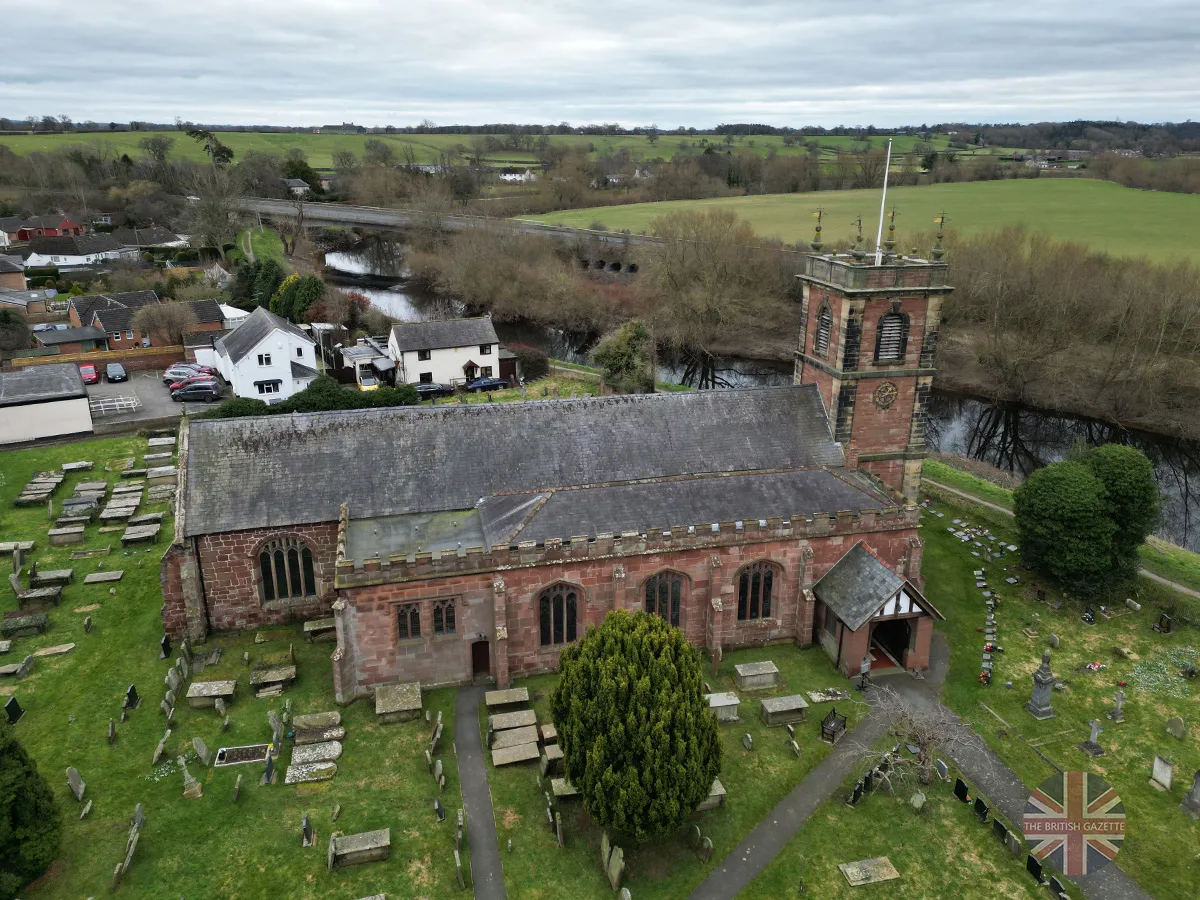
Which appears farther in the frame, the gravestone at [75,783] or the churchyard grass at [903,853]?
the gravestone at [75,783]

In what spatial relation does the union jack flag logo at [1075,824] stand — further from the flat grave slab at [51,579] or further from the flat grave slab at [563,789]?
the flat grave slab at [51,579]

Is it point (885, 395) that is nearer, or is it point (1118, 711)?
point (1118, 711)

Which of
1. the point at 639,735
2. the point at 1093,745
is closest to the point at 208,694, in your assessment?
the point at 639,735

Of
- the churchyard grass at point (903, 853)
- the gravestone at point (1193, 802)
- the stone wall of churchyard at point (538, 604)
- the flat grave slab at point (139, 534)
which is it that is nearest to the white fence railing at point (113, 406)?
the flat grave slab at point (139, 534)

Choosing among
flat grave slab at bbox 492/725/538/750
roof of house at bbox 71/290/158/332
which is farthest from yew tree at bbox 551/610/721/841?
roof of house at bbox 71/290/158/332

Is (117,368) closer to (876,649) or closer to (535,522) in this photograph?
(535,522)

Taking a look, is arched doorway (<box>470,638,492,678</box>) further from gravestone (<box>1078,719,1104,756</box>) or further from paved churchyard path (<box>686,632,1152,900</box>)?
gravestone (<box>1078,719,1104,756</box>)

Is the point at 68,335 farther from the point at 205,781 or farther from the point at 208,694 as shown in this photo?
the point at 205,781
